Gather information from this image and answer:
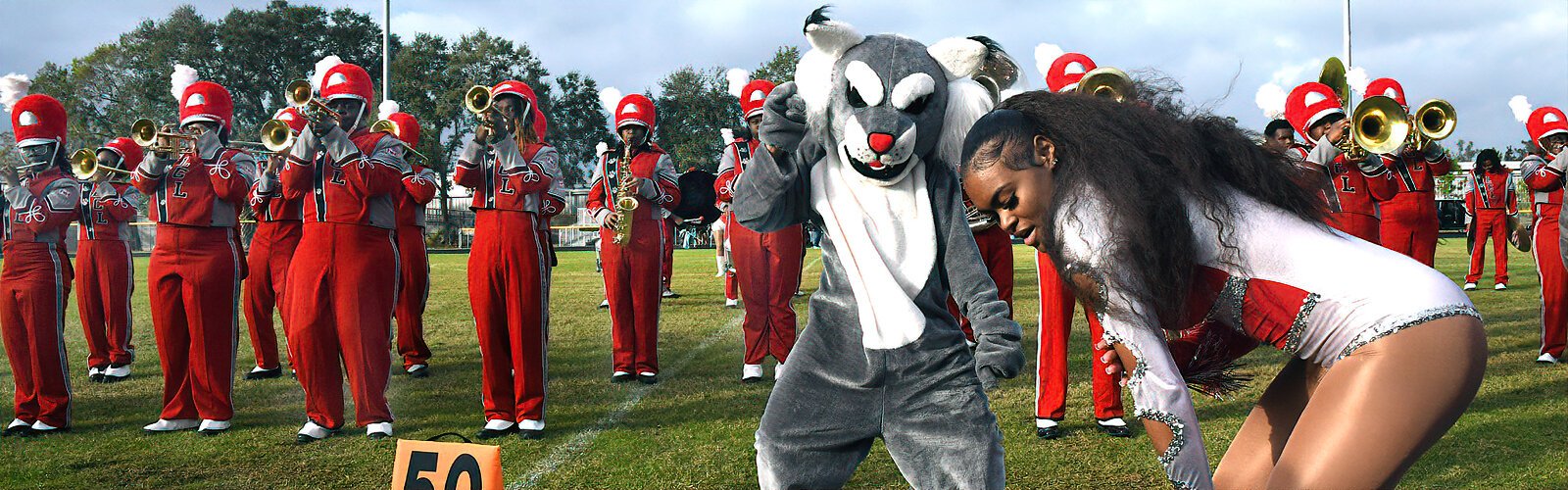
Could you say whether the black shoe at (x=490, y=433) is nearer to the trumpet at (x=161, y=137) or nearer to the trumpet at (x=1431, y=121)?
Answer: the trumpet at (x=161, y=137)

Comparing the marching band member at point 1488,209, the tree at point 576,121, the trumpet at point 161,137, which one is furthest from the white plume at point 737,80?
the tree at point 576,121

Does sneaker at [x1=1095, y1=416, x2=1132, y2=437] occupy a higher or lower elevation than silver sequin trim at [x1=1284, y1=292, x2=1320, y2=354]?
lower

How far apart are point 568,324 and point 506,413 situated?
548cm

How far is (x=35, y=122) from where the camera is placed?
6.85m

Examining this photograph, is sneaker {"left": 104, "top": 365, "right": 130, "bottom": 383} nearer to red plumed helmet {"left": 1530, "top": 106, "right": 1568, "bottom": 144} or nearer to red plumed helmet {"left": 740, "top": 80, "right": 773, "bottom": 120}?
red plumed helmet {"left": 740, "top": 80, "right": 773, "bottom": 120}

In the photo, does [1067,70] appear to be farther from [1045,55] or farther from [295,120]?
[295,120]

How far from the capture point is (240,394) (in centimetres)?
771

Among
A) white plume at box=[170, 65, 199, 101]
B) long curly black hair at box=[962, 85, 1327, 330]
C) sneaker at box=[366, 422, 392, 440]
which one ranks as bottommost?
Result: sneaker at box=[366, 422, 392, 440]

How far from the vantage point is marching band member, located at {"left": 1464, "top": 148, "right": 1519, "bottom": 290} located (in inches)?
551

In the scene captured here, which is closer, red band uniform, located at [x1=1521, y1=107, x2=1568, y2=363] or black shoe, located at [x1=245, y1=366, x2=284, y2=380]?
red band uniform, located at [x1=1521, y1=107, x2=1568, y2=363]

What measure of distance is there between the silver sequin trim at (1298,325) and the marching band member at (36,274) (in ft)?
22.3

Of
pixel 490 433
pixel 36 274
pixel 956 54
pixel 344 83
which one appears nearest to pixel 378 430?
pixel 490 433

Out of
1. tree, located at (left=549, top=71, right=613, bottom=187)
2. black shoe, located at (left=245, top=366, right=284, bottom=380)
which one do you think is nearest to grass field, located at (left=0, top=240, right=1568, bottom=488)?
black shoe, located at (left=245, top=366, right=284, bottom=380)

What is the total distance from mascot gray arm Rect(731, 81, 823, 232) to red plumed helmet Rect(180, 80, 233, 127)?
4.89 m
